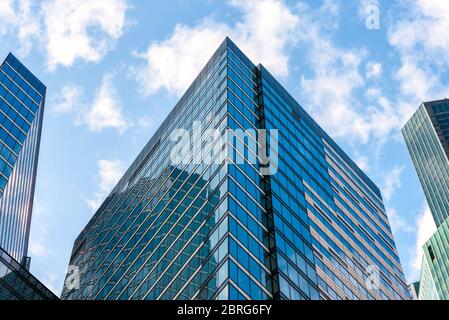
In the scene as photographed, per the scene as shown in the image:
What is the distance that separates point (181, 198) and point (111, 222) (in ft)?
90.0

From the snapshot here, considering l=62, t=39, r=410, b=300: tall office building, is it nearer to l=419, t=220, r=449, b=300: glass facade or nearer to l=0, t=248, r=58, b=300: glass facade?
l=0, t=248, r=58, b=300: glass facade

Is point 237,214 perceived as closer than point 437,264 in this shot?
Yes

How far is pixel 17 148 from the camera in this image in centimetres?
9762

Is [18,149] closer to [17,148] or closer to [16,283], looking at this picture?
[17,148]

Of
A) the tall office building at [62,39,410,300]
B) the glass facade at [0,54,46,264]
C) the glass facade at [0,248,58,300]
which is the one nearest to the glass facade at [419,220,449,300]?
the tall office building at [62,39,410,300]

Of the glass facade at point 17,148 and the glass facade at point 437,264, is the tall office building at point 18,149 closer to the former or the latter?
the glass facade at point 17,148

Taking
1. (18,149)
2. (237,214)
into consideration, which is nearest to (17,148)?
(18,149)

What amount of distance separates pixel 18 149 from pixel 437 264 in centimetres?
12260

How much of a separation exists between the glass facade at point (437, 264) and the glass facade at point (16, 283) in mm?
127964

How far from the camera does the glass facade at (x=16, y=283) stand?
167 feet

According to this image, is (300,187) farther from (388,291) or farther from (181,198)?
(388,291)

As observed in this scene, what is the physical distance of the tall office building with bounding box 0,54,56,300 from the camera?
312 feet

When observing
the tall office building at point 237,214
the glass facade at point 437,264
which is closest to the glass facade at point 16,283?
the tall office building at point 237,214
